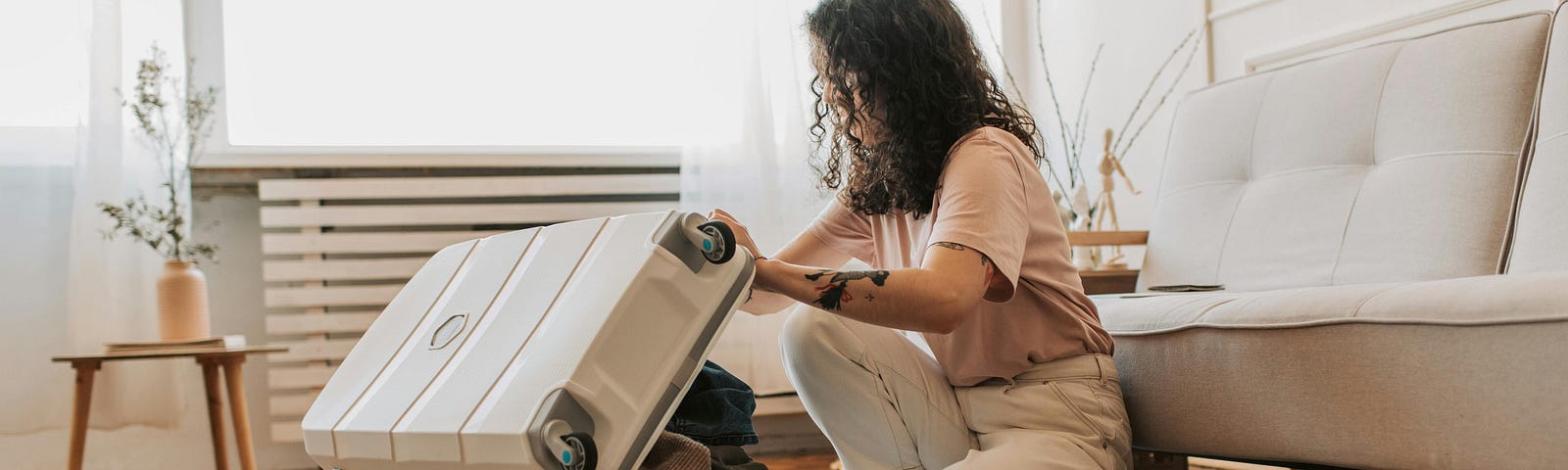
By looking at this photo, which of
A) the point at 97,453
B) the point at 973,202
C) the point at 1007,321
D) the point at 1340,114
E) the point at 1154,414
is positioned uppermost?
the point at 1340,114

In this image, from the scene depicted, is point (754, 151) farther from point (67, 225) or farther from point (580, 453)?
point (580, 453)

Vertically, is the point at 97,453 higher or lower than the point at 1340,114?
lower

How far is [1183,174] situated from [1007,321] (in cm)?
88

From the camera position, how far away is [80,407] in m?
1.86

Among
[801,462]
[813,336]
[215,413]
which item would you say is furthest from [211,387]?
[813,336]

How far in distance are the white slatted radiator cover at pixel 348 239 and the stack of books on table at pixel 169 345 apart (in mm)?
273

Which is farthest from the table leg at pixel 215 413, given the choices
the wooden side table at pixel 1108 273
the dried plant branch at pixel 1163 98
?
the dried plant branch at pixel 1163 98

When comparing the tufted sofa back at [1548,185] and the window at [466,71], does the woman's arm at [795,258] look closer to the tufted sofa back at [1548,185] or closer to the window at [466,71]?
the tufted sofa back at [1548,185]

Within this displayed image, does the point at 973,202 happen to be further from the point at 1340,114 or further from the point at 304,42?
the point at 304,42

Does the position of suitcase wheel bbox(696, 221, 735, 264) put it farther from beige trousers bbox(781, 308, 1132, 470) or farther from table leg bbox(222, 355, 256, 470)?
table leg bbox(222, 355, 256, 470)

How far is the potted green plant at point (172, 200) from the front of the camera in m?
1.98

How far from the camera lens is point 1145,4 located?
2480 millimetres

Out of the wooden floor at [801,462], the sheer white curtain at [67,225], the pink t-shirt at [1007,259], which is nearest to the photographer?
the pink t-shirt at [1007,259]

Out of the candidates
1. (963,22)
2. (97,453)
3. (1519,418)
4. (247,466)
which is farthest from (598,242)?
(97,453)
